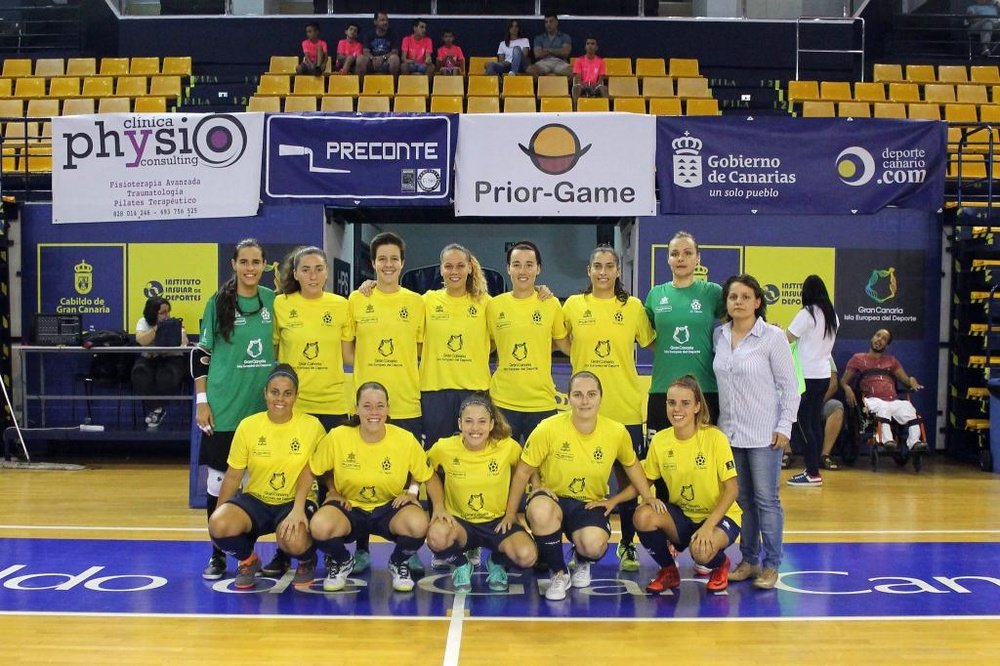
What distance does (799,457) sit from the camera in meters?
10.3

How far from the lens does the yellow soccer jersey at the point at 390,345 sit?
5.37 m

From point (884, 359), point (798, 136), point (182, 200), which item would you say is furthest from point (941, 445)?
point (182, 200)

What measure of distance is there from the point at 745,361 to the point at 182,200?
6614 mm

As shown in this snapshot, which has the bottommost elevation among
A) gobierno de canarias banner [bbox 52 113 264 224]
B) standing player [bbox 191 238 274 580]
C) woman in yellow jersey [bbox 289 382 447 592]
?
woman in yellow jersey [bbox 289 382 447 592]

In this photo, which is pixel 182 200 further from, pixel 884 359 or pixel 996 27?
pixel 996 27

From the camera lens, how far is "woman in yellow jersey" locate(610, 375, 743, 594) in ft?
16.1

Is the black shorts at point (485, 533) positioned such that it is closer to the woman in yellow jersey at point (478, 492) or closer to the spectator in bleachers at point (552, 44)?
the woman in yellow jersey at point (478, 492)

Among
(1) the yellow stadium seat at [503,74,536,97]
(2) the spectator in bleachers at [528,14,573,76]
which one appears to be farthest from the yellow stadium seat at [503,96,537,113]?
(2) the spectator in bleachers at [528,14,573,76]

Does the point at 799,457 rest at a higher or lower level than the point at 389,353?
lower

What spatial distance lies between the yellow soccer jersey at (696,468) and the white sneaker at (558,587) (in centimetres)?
67

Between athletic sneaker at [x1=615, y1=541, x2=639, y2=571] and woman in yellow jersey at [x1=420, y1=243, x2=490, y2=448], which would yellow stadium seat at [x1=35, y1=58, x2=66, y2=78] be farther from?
athletic sneaker at [x1=615, y1=541, x2=639, y2=571]

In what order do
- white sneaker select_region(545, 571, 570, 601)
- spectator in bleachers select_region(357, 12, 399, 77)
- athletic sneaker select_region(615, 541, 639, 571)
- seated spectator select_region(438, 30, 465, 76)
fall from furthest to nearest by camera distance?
Result: 1. seated spectator select_region(438, 30, 465, 76)
2. spectator in bleachers select_region(357, 12, 399, 77)
3. athletic sneaker select_region(615, 541, 639, 571)
4. white sneaker select_region(545, 571, 570, 601)

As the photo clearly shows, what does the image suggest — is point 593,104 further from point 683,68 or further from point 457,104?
point 683,68

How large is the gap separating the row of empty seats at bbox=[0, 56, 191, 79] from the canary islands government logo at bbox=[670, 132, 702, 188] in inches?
303
